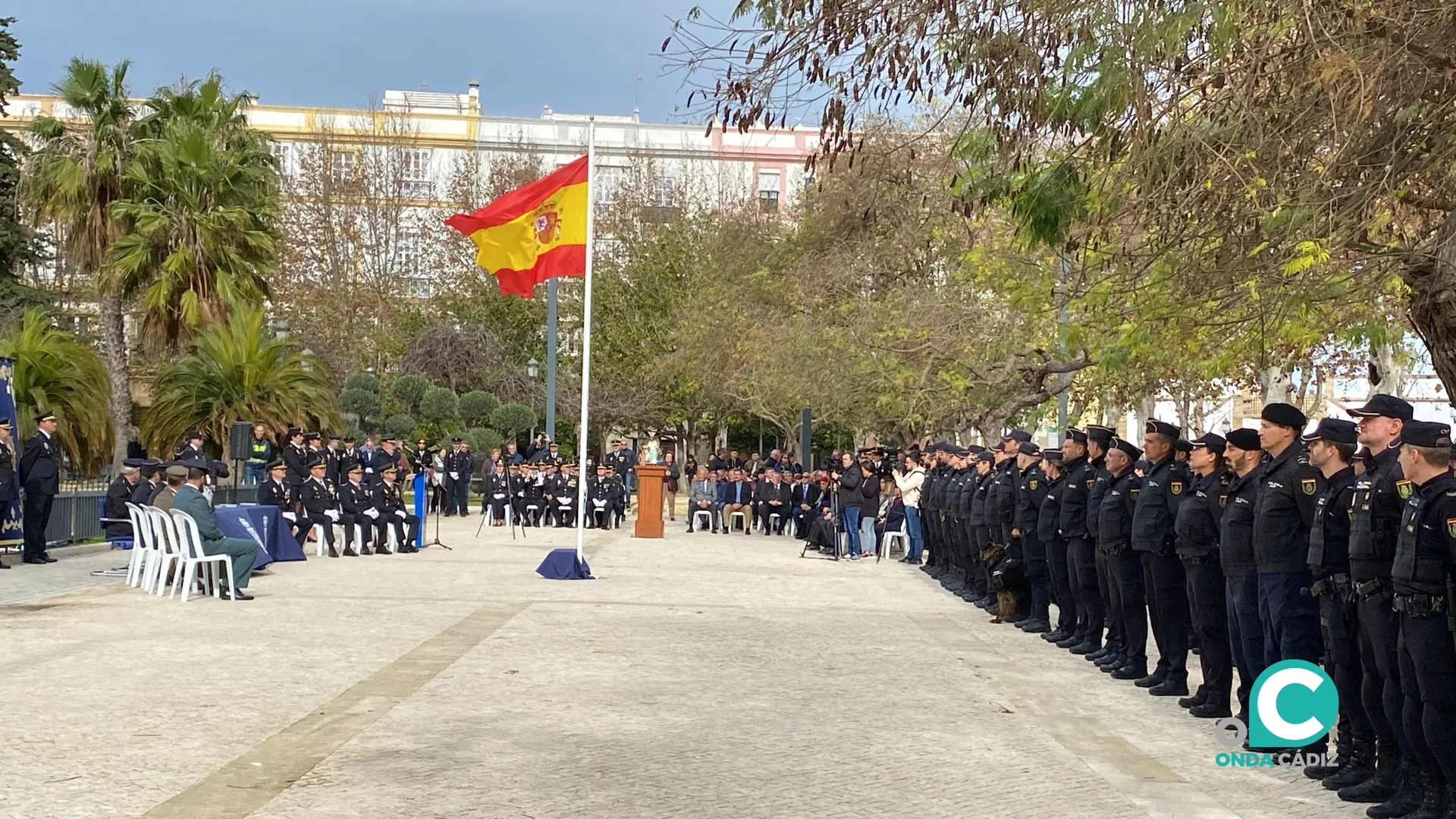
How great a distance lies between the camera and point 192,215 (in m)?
31.1

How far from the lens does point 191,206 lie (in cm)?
3111

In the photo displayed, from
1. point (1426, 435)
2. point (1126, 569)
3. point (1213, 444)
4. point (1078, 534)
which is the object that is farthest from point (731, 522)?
point (1426, 435)

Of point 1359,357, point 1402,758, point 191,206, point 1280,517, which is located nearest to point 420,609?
point 1280,517

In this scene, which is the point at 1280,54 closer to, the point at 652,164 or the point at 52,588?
the point at 52,588

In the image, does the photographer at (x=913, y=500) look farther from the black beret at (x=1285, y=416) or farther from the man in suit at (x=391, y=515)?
the black beret at (x=1285, y=416)

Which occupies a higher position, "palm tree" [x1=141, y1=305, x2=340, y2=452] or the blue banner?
"palm tree" [x1=141, y1=305, x2=340, y2=452]

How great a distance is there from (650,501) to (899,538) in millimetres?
5344

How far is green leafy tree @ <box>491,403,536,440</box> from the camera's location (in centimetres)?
4203

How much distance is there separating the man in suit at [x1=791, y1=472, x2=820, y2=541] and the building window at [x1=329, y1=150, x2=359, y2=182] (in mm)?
26341

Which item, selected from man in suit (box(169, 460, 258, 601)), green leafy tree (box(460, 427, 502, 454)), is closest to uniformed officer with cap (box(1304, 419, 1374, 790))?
man in suit (box(169, 460, 258, 601))

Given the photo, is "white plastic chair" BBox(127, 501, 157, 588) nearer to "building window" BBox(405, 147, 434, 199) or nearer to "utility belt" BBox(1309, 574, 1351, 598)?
"utility belt" BBox(1309, 574, 1351, 598)

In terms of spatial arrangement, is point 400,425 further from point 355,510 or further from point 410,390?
point 355,510

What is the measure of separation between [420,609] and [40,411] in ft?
52.0

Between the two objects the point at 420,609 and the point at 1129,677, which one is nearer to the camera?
the point at 1129,677
